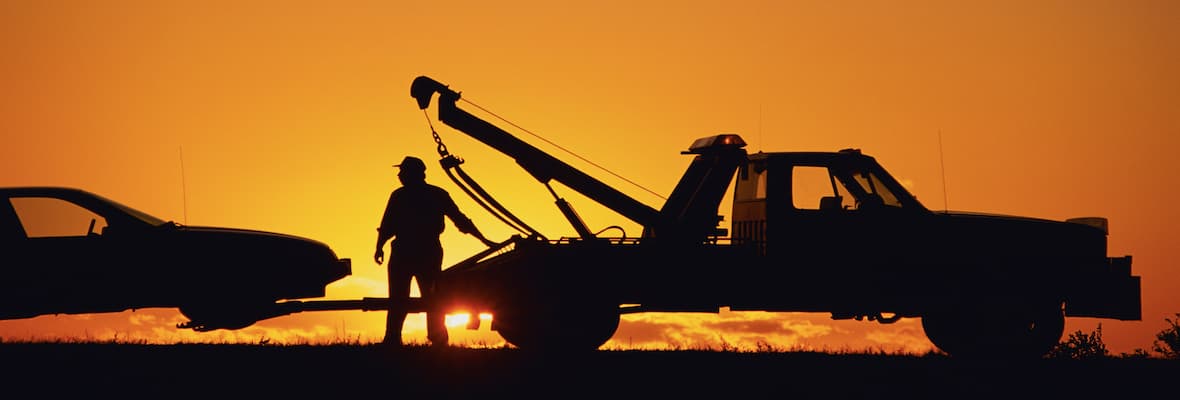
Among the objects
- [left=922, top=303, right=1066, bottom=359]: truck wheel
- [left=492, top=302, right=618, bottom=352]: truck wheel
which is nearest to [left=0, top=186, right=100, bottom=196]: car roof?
[left=492, top=302, right=618, bottom=352]: truck wheel

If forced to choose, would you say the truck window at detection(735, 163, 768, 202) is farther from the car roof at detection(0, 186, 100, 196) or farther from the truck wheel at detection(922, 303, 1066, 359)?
the car roof at detection(0, 186, 100, 196)

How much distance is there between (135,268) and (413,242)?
10.2 ft

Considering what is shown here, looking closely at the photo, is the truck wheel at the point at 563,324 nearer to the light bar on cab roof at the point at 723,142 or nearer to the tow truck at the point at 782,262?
the tow truck at the point at 782,262

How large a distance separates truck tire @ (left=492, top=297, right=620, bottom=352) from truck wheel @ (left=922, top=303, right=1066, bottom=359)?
3.73 meters

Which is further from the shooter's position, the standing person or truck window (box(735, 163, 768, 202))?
truck window (box(735, 163, 768, 202))

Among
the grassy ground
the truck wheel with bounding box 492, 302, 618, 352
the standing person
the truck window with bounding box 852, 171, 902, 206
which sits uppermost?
the truck window with bounding box 852, 171, 902, 206

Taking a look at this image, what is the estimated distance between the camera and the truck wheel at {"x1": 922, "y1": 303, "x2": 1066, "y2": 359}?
52.6 ft

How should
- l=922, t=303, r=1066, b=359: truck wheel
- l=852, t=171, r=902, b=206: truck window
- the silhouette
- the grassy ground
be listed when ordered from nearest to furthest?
1. the grassy ground
2. the silhouette
3. l=852, t=171, r=902, b=206: truck window
4. l=922, t=303, r=1066, b=359: truck wheel

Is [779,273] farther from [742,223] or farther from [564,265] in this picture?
[564,265]

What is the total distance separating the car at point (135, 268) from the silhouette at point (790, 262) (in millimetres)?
2113

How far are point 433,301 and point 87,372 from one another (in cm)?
388

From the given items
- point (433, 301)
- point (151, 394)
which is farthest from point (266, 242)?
point (151, 394)

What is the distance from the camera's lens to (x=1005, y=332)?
632 inches

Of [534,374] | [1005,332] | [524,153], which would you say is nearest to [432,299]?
[524,153]
